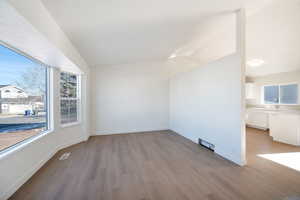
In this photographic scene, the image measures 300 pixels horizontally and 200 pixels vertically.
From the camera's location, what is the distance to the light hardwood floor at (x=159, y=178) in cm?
188

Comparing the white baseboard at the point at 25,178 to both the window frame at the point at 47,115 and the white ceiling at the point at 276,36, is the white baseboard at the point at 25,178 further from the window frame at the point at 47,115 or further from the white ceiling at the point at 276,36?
the white ceiling at the point at 276,36

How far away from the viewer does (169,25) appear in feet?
9.71

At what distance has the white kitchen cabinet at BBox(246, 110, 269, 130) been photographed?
5.60 metres

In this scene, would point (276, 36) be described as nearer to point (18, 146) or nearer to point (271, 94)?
point (271, 94)

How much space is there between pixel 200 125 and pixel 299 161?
200 cm

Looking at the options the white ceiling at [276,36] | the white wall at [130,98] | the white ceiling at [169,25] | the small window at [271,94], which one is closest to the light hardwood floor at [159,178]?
the white wall at [130,98]

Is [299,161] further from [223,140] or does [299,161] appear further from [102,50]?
[102,50]

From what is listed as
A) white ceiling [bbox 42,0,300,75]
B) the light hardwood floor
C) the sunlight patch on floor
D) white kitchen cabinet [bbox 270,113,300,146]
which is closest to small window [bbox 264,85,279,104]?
white ceiling [bbox 42,0,300,75]

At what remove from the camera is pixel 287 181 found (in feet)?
7.02

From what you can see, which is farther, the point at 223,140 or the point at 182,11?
the point at 223,140

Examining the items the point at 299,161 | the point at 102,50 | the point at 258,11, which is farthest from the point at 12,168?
the point at 258,11

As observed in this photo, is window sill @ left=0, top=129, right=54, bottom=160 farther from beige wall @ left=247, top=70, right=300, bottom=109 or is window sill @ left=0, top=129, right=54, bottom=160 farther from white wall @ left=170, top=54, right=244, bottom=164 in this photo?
beige wall @ left=247, top=70, right=300, bottom=109

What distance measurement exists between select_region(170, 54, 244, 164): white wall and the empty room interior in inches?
1.1

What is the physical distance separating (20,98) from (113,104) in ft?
10.1
